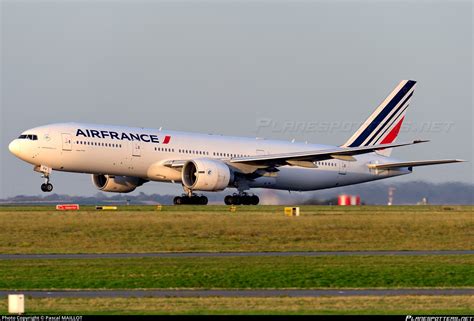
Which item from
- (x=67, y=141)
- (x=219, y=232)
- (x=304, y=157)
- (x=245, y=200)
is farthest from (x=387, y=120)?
(x=219, y=232)

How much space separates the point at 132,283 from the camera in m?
30.2

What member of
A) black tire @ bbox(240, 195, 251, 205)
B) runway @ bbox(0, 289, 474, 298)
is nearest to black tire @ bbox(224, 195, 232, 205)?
black tire @ bbox(240, 195, 251, 205)

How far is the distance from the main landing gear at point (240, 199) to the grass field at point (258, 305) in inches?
1676

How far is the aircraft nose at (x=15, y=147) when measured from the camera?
6269 centimetres

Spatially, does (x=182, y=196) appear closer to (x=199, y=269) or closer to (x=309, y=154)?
(x=309, y=154)

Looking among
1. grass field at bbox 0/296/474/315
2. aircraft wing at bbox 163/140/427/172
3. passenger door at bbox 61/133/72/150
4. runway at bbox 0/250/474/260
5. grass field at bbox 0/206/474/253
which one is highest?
passenger door at bbox 61/133/72/150

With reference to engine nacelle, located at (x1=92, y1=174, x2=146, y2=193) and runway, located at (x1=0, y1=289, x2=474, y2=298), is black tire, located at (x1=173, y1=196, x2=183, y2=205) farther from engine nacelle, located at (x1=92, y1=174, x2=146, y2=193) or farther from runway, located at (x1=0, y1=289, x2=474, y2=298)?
runway, located at (x1=0, y1=289, x2=474, y2=298)

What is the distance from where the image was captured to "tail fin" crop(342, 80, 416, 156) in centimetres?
7875

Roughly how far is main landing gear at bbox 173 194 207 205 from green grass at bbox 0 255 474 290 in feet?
96.7

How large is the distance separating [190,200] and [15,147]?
11.8m

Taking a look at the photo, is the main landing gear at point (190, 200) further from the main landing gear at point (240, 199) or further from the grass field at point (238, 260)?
the grass field at point (238, 260)

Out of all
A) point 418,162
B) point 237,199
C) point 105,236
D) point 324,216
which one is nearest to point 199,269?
point 105,236

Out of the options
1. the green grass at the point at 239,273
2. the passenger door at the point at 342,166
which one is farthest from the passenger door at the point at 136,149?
the green grass at the point at 239,273

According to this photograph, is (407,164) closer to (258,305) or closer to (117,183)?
(117,183)
